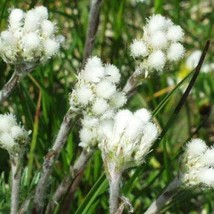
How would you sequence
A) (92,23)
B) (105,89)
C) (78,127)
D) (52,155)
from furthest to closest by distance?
(78,127)
(92,23)
(52,155)
(105,89)

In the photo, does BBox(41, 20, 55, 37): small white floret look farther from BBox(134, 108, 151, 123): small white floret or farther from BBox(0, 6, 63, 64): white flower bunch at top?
BBox(134, 108, 151, 123): small white floret

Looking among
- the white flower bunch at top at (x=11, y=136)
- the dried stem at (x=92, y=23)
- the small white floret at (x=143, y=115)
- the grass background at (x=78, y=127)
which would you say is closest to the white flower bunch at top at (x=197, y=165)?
the grass background at (x=78, y=127)

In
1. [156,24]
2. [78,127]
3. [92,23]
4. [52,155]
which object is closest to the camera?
[52,155]

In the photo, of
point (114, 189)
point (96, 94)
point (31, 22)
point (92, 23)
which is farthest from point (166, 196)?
point (92, 23)

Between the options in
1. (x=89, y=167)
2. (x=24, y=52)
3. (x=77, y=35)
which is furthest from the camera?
(x=77, y=35)

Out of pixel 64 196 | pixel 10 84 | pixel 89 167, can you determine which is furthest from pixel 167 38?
pixel 89 167

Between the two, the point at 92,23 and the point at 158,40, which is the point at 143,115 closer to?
the point at 158,40

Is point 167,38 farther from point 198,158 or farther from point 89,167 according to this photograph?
point 89,167
